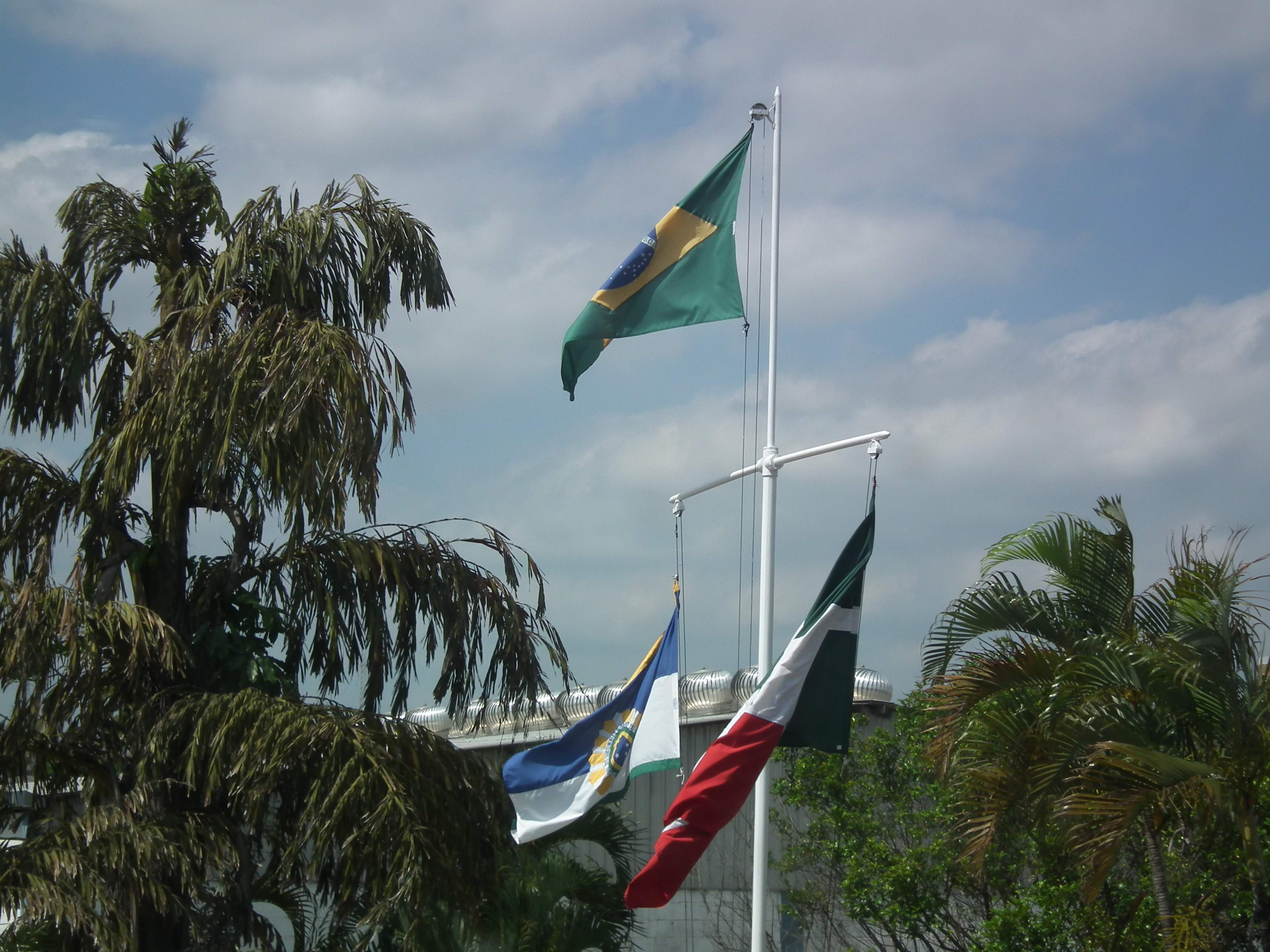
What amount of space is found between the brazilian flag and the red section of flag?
10.7 feet

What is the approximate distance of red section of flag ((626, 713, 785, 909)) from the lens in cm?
903

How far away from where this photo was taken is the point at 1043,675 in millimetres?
8852

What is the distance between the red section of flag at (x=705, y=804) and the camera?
9031 millimetres

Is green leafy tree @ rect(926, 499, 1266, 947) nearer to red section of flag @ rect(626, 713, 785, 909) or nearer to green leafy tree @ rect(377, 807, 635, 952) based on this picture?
red section of flag @ rect(626, 713, 785, 909)

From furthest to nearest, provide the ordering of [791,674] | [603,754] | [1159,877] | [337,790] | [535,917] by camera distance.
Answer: [535,917]
[603,754]
[337,790]
[791,674]
[1159,877]

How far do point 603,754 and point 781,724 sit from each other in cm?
192

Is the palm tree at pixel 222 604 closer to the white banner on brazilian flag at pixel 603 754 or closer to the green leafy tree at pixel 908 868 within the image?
the white banner on brazilian flag at pixel 603 754

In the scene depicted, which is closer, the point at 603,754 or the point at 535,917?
the point at 603,754

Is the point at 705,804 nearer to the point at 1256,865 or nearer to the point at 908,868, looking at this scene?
the point at 1256,865

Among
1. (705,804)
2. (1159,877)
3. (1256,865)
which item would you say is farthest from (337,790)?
(1256,865)

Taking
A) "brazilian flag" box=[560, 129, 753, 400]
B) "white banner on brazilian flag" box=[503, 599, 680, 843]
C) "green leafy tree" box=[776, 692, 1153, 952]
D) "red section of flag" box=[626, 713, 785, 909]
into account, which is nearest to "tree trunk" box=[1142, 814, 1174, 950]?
"green leafy tree" box=[776, 692, 1153, 952]

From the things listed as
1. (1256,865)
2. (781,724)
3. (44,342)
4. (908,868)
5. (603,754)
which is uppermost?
(44,342)

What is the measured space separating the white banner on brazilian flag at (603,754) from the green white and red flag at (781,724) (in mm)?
1153

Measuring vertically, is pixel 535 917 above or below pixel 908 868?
below
